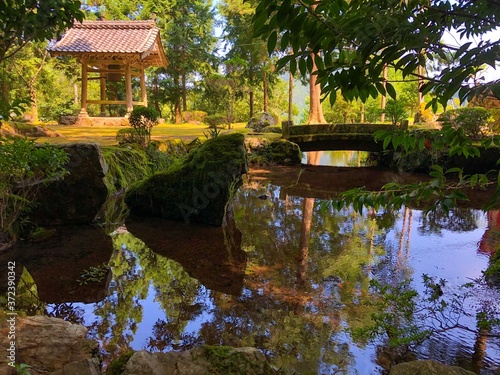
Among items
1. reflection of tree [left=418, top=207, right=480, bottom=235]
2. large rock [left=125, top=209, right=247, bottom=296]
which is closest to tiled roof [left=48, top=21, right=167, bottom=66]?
large rock [left=125, top=209, right=247, bottom=296]

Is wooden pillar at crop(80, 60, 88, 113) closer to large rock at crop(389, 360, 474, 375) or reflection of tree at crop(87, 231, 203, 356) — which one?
reflection of tree at crop(87, 231, 203, 356)

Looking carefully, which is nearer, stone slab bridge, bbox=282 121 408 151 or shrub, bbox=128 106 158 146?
shrub, bbox=128 106 158 146

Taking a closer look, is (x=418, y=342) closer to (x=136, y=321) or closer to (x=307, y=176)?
(x=136, y=321)

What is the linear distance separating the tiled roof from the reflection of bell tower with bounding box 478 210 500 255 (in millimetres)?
12075

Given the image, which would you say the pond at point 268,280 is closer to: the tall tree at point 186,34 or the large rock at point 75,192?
the large rock at point 75,192

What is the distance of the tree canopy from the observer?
0.93 metres

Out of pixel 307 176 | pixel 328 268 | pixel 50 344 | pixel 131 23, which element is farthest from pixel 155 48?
pixel 50 344

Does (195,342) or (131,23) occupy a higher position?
(131,23)

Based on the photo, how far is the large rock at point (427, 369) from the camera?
177 cm

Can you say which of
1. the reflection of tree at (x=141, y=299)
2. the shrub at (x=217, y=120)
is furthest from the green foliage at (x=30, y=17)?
the shrub at (x=217, y=120)

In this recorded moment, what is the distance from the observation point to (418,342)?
234 centimetres

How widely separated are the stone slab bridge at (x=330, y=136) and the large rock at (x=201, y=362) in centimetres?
1149

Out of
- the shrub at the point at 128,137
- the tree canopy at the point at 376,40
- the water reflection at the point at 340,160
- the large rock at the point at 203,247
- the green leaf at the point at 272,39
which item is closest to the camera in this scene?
the tree canopy at the point at 376,40

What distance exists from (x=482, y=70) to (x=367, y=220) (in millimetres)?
4988
